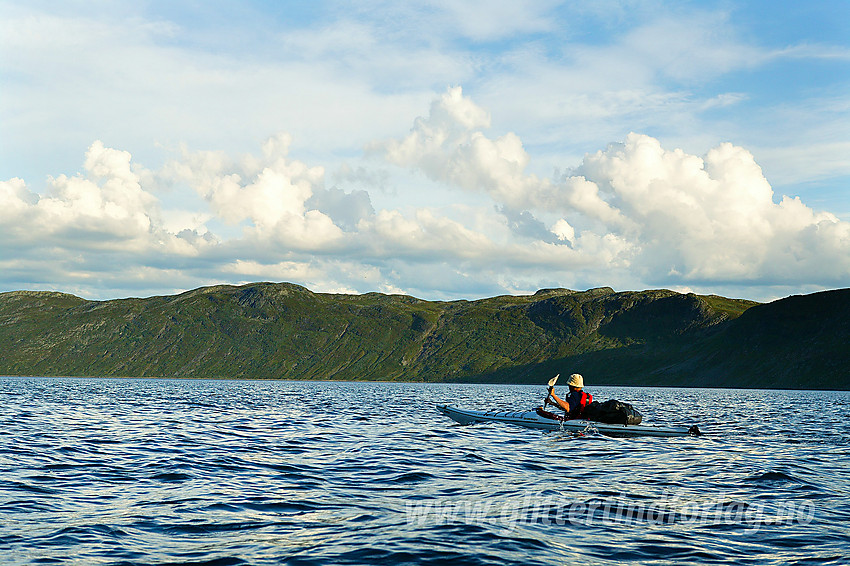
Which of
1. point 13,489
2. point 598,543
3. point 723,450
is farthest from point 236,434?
point 598,543

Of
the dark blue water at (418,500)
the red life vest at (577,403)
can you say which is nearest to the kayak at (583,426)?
the red life vest at (577,403)

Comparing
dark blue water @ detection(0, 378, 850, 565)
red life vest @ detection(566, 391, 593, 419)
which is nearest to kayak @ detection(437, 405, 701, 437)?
red life vest @ detection(566, 391, 593, 419)

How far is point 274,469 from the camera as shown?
2147cm

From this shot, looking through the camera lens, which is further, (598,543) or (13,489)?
(13,489)

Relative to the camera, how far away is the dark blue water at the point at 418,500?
1205 centimetres

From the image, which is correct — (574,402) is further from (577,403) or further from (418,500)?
(418,500)

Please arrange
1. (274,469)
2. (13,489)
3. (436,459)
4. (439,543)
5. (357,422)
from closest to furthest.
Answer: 1. (439,543)
2. (13,489)
3. (274,469)
4. (436,459)
5. (357,422)

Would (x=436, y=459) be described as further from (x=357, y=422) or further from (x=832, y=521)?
(x=357, y=422)

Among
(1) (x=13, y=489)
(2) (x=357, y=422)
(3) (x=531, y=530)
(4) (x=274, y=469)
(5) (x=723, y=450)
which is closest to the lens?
(3) (x=531, y=530)

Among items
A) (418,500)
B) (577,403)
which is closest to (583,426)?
(577,403)

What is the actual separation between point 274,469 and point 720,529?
12749 millimetres

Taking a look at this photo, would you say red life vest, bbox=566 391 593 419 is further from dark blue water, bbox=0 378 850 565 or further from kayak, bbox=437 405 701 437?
dark blue water, bbox=0 378 850 565

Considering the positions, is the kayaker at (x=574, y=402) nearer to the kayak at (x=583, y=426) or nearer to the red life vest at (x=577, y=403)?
the red life vest at (x=577, y=403)

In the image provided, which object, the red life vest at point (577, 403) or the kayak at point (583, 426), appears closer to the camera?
the kayak at point (583, 426)
